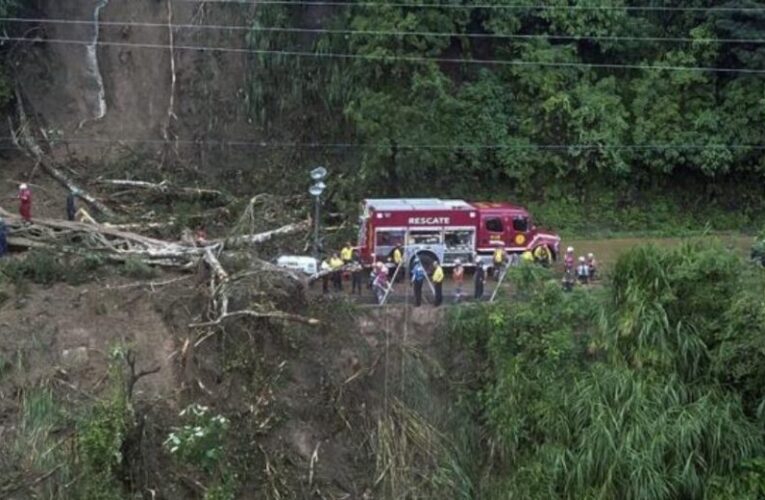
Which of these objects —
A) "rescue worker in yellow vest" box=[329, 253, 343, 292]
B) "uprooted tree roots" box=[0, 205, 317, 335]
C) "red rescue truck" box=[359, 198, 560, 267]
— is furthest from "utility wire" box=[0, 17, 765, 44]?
"rescue worker in yellow vest" box=[329, 253, 343, 292]

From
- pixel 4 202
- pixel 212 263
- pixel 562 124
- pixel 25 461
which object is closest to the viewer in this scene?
pixel 25 461

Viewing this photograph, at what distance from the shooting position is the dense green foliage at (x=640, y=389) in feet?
66.2

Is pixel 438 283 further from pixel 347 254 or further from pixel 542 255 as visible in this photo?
pixel 542 255

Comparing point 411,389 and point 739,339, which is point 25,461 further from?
point 739,339

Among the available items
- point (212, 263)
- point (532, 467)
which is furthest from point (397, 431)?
point (212, 263)

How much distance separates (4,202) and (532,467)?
16.0 metres

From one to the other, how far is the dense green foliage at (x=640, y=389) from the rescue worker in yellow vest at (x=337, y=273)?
13.6 feet

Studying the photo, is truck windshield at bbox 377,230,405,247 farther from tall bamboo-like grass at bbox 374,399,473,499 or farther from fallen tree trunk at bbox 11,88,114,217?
fallen tree trunk at bbox 11,88,114,217

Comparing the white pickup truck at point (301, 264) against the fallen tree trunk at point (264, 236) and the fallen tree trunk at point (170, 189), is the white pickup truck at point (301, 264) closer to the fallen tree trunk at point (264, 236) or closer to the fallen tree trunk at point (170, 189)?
the fallen tree trunk at point (264, 236)

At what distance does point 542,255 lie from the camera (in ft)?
88.6

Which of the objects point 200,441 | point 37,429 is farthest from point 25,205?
point 200,441

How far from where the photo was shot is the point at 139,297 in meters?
24.4

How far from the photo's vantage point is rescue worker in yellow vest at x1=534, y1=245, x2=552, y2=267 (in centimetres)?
2678

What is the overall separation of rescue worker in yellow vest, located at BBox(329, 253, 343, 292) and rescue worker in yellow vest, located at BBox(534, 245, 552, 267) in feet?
15.1
